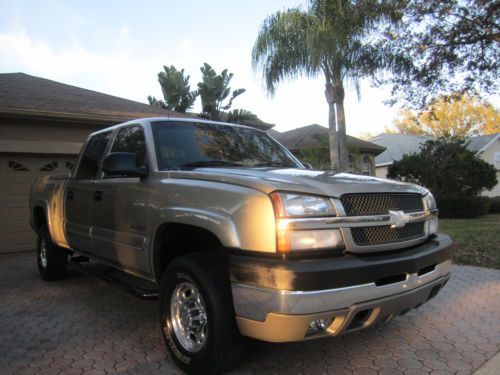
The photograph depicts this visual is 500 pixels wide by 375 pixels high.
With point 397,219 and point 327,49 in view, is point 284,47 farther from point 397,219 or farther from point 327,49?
point 397,219

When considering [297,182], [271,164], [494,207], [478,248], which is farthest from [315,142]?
[297,182]

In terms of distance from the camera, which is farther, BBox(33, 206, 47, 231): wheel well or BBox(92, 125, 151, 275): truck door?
BBox(33, 206, 47, 231): wheel well

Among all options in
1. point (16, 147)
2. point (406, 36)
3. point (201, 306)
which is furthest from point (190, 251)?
point (406, 36)

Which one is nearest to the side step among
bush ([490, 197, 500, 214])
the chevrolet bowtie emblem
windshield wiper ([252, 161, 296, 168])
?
windshield wiper ([252, 161, 296, 168])

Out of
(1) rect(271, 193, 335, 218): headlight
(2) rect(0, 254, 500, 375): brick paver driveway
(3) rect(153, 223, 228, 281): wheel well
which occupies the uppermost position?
(1) rect(271, 193, 335, 218): headlight

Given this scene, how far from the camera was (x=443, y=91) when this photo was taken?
12.5 m

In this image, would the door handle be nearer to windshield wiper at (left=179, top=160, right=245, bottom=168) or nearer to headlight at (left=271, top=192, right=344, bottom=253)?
windshield wiper at (left=179, top=160, right=245, bottom=168)

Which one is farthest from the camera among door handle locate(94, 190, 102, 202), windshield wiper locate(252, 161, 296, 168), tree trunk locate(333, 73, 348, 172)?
tree trunk locate(333, 73, 348, 172)

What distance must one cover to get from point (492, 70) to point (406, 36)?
2.49 metres

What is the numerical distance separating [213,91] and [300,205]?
589 inches

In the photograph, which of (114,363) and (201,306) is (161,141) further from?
A: (114,363)

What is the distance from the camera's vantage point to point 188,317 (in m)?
3.23

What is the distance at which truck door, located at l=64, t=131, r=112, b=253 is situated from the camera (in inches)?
186

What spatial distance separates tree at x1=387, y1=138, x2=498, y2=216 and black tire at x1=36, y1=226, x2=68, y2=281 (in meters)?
15.0
